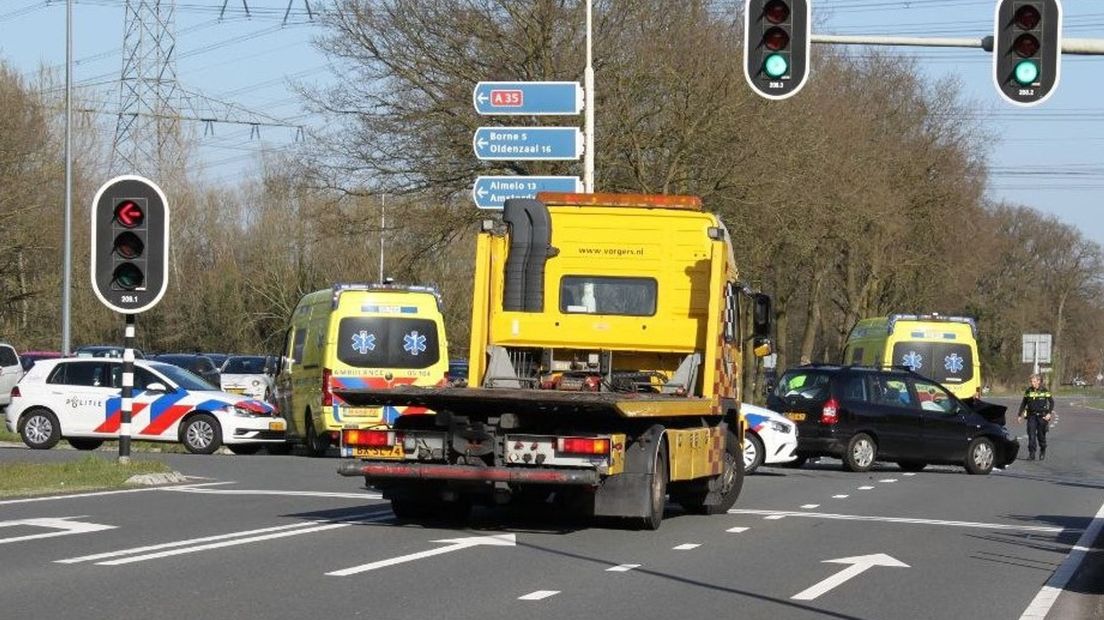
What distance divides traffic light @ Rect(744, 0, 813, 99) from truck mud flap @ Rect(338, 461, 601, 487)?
16.5ft

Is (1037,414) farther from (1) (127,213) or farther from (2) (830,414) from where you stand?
(1) (127,213)

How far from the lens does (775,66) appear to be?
57.2 ft

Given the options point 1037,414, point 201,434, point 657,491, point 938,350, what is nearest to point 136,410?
point 201,434

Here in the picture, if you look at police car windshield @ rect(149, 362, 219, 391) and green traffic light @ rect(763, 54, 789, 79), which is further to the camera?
police car windshield @ rect(149, 362, 219, 391)

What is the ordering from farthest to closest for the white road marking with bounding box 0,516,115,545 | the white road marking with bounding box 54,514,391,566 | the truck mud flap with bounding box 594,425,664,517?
the truck mud flap with bounding box 594,425,664,517 < the white road marking with bounding box 0,516,115,545 < the white road marking with bounding box 54,514,391,566

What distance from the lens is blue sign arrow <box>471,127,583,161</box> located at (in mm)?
26516

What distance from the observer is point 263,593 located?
1077cm

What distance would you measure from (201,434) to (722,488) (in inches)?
494

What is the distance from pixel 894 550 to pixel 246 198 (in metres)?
59.5

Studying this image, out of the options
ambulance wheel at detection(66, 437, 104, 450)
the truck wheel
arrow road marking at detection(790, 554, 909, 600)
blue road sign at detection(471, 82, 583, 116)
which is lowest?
ambulance wheel at detection(66, 437, 104, 450)

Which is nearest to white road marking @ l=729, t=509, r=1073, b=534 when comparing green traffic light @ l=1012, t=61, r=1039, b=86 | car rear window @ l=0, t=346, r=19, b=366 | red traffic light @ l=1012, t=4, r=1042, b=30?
green traffic light @ l=1012, t=61, r=1039, b=86

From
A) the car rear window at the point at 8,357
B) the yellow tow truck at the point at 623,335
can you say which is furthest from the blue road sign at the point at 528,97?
the car rear window at the point at 8,357

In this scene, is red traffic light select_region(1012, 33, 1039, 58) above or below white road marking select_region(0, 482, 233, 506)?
above

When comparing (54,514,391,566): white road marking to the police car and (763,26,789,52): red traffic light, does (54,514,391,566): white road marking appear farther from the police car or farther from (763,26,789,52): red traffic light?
the police car
